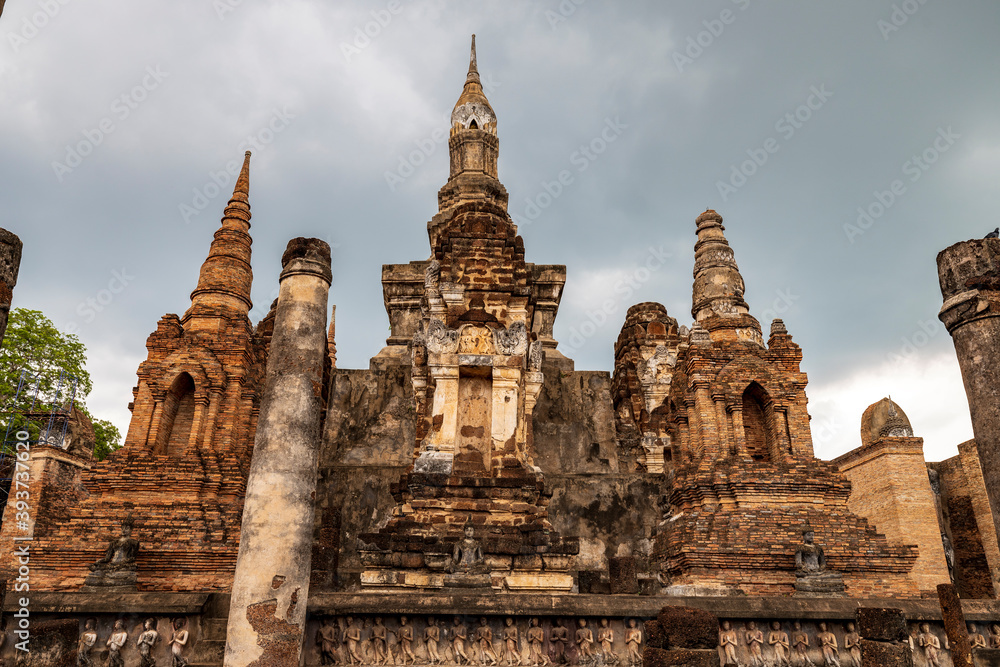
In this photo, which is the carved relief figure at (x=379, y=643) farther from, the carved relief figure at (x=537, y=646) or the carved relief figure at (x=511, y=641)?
the carved relief figure at (x=537, y=646)

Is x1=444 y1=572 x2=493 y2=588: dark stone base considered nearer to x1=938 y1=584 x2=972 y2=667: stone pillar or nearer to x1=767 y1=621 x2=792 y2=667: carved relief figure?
x1=767 y1=621 x2=792 y2=667: carved relief figure

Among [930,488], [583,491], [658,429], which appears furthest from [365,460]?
[930,488]

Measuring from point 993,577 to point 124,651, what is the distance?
818 inches

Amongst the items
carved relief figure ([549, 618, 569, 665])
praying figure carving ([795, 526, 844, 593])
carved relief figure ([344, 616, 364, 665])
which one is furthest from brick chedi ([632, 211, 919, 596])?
carved relief figure ([344, 616, 364, 665])

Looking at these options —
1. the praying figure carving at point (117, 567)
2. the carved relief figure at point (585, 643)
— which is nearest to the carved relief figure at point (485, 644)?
the carved relief figure at point (585, 643)

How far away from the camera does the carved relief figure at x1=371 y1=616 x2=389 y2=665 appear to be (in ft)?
20.2

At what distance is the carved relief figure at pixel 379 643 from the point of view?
20.2 ft

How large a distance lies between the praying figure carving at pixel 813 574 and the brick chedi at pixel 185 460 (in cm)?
891

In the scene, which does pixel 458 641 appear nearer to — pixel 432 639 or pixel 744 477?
pixel 432 639

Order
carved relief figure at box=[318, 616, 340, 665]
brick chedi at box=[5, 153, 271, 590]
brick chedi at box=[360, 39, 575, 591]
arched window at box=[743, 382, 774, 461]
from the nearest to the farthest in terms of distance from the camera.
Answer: carved relief figure at box=[318, 616, 340, 665], brick chedi at box=[360, 39, 575, 591], brick chedi at box=[5, 153, 271, 590], arched window at box=[743, 382, 774, 461]

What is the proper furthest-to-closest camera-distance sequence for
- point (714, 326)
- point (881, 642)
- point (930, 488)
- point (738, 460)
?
point (930, 488) → point (714, 326) → point (738, 460) → point (881, 642)

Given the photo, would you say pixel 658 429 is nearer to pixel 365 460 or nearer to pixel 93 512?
pixel 365 460

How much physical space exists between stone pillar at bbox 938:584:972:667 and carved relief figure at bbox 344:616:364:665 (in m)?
5.03

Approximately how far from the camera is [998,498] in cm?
629
